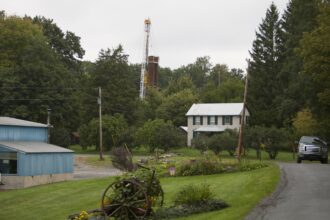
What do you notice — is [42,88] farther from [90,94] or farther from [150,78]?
[150,78]

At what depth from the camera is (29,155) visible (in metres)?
44.9

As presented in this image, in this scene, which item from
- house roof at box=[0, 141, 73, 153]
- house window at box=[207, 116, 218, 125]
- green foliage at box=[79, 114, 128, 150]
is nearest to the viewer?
house roof at box=[0, 141, 73, 153]

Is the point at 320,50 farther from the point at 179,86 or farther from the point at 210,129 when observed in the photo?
the point at 179,86

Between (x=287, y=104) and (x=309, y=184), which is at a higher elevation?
(x=287, y=104)

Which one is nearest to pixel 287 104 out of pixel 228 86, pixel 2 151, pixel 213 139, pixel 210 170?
pixel 213 139

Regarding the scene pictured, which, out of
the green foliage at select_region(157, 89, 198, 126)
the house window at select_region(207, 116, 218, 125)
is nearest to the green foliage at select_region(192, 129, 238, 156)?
the house window at select_region(207, 116, 218, 125)

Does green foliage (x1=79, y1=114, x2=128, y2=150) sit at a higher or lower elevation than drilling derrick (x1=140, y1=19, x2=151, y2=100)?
lower

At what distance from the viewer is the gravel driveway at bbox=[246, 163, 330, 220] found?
→ 14.9 metres

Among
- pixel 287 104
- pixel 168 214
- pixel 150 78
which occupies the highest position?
pixel 150 78

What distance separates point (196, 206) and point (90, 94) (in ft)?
230

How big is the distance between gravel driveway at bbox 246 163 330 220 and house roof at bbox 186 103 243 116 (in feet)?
189

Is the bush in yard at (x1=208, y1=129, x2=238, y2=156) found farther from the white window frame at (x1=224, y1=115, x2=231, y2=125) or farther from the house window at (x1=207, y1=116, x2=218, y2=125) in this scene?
the house window at (x1=207, y1=116, x2=218, y2=125)

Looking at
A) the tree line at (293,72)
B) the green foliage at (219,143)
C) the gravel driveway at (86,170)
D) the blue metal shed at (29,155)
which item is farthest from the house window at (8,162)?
the tree line at (293,72)

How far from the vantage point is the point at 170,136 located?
223 ft
